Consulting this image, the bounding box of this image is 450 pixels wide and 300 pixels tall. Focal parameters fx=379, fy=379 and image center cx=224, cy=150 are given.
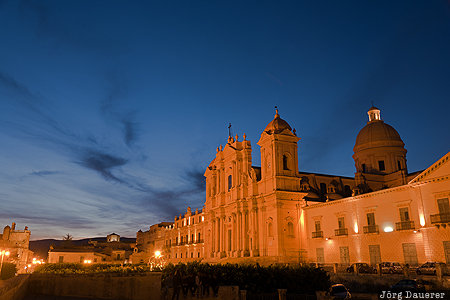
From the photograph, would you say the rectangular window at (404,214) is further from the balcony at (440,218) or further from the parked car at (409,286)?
the parked car at (409,286)

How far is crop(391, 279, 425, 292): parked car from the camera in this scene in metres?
21.4

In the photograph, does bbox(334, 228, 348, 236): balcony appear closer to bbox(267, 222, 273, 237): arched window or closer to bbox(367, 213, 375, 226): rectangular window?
bbox(367, 213, 375, 226): rectangular window

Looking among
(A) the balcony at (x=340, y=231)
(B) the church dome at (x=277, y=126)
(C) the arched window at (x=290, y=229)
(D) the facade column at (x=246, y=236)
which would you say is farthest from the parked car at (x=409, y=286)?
(D) the facade column at (x=246, y=236)

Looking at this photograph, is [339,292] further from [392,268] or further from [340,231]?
[340,231]

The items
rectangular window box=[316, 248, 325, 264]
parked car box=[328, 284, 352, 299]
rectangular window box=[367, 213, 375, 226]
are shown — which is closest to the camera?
parked car box=[328, 284, 352, 299]

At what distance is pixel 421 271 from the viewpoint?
25203 millimetres

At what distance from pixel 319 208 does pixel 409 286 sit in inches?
755

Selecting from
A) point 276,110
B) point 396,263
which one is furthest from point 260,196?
point 396,263

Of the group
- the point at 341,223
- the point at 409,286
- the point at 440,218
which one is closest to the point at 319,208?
the point at 341,223

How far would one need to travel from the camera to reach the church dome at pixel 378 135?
176 feet

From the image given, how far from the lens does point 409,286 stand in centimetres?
2155

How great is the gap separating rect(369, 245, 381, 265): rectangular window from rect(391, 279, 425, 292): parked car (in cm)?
1105

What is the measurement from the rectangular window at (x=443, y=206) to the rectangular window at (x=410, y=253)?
3.62 metres

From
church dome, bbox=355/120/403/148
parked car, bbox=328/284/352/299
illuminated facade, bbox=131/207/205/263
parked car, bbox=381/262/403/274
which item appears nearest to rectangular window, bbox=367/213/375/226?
parked car, bbox=381/262/403/274
